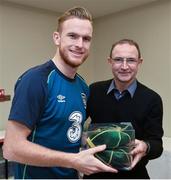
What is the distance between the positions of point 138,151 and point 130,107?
278 millimetres

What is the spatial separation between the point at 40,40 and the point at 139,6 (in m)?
1.38

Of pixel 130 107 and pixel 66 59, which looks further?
pixel 130 107

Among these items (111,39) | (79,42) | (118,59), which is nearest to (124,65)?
(118,59)

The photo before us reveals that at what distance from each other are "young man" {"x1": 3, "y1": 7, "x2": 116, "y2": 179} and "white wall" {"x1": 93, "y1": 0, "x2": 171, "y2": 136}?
2200mm

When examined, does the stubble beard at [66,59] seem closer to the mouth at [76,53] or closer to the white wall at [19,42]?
the mouth at [76,53]

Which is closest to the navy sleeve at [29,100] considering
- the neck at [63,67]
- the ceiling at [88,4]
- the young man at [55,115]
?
the young man at [55,115]

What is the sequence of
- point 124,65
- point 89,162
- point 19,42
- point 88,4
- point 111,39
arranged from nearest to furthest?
point 89,162, point 124,65, point 88,4, point 19,42, point 111,39

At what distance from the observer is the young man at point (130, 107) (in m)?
1.38

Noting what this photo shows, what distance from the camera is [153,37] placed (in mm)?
3402

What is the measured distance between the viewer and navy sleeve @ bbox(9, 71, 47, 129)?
1038 millimetres

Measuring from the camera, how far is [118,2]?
3.29 m

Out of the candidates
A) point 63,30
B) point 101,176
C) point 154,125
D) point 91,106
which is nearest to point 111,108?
point 91,106

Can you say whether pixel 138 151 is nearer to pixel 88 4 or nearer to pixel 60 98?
pixel 60 98

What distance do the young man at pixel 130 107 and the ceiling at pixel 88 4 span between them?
2.01m
